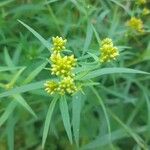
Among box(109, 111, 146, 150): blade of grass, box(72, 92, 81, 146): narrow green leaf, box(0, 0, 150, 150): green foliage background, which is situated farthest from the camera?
box(109, 111, 146, 150): blade of grass

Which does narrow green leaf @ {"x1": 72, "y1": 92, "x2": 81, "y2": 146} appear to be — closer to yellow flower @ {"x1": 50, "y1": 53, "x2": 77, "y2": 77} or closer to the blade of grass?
yellow flower @ {"x1": 50, "y1": 53, "x2": 77, "y2": 77}

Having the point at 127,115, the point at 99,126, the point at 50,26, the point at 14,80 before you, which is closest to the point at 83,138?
the point at 99,126

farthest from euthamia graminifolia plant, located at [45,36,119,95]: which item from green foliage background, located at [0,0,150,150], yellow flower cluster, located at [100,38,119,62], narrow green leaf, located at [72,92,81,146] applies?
green foliage background, located at [0,0,150,150]

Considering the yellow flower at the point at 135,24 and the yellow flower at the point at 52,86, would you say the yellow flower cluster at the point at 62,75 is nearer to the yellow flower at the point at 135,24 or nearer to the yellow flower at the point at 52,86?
the yellow flower at the point at 52,86

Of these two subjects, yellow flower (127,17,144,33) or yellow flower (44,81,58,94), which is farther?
yellow flower (127,17,144,33)

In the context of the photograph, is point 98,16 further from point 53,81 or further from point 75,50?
point 53,81

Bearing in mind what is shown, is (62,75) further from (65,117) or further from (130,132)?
(130,132)
